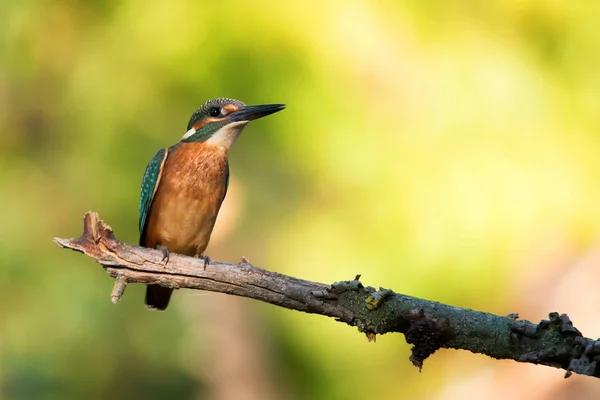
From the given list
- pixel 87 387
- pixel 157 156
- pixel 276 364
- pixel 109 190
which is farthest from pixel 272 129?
pixel 87 387

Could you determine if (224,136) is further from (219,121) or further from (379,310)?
(379,310)

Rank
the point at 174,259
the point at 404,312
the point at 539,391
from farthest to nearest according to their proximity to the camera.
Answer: the point at 539,391, the point at 174,259, the point at 404,312

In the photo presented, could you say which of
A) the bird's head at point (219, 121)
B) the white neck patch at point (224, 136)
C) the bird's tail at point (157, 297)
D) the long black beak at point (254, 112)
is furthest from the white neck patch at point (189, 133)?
the bird's tail at point (157, 297)

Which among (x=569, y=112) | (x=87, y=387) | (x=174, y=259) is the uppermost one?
(x=569, y=112)

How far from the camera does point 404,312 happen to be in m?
2.77

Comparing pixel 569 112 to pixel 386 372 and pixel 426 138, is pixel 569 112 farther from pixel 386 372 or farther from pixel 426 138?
pixel 386 372

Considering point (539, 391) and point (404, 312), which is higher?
point (539, 391)

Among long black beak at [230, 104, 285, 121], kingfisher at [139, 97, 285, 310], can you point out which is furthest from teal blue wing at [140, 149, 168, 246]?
long black beak at [230, 104, 285, 121]

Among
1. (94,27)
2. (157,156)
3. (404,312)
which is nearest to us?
(404,312)

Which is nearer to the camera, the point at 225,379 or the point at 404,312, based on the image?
the point at 404,312

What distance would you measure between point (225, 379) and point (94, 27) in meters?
1.88

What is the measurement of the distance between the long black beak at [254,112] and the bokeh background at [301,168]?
0.11 m

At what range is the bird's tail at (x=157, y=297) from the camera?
3975mm

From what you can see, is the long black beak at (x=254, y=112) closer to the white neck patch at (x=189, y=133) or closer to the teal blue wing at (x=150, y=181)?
the white neck patch at (x=189, y=133)
